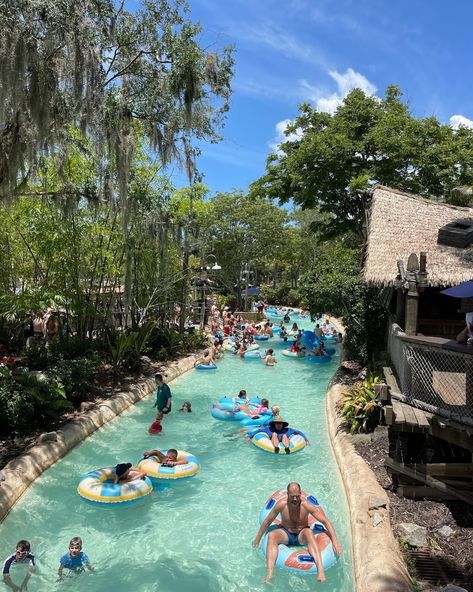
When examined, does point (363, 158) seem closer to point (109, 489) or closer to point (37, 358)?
point (37, 358)

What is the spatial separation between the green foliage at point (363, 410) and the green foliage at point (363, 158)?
34.9 ft

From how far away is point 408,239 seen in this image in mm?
12109

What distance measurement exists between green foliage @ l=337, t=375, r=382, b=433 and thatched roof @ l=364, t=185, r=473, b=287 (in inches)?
103

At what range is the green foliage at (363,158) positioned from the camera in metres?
19.6

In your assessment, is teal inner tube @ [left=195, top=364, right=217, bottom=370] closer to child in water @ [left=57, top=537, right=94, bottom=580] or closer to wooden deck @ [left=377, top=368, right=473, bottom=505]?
wooden deck @ [left=377, top=368, right=473, bottom=505]

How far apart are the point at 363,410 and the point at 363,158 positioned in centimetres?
1367

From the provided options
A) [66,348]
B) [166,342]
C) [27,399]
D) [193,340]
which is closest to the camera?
[27,399]

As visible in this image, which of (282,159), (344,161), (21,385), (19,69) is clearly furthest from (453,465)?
(282,159)

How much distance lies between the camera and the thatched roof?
1038 cm

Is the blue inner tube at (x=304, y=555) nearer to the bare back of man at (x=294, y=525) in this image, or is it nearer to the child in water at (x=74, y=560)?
the bare back of man at (x=294, y=525)

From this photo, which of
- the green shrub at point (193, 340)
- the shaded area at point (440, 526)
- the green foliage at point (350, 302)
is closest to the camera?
the shaded area at point (440, 526)

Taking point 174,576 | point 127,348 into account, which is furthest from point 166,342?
point 174,576

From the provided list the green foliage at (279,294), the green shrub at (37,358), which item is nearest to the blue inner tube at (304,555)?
the green shrub at (37,358)

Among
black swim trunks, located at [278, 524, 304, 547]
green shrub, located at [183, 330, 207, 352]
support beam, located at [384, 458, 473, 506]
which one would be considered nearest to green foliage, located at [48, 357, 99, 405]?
black swim trunks, located at [278, 524, 304, 547]
